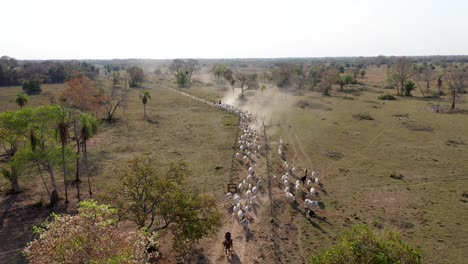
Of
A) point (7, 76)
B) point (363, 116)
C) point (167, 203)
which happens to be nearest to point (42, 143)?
point (167, 203)

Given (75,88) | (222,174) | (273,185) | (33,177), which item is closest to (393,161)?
(273,185)

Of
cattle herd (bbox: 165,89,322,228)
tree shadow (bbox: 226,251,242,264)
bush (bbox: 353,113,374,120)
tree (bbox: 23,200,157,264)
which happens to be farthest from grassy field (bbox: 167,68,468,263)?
tree (bbox: 23,200,157,264)

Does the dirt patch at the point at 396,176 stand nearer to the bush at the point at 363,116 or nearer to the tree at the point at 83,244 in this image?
the bush at the point at 363,116

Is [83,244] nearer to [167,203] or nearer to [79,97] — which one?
[167,203]

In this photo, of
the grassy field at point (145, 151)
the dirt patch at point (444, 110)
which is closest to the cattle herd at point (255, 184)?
the grassy field at point (145, 151)

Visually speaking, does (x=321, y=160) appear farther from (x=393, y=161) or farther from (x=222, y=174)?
(x=222, y=174)
